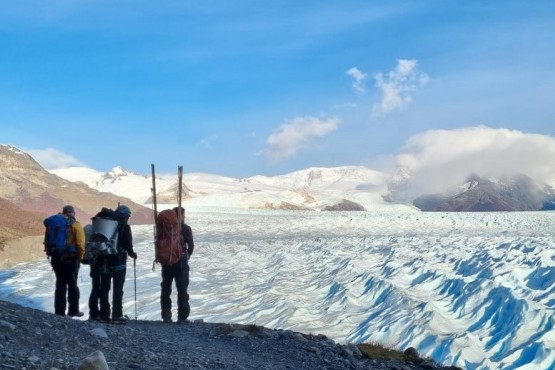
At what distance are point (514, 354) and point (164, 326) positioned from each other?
4046 mm

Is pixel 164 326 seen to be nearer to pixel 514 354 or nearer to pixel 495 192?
pixel 514 354

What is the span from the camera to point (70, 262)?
7312 mm

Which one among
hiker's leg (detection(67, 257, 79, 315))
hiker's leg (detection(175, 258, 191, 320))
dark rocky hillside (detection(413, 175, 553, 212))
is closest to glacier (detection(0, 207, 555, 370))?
hiker's leg (detection(175, 258, 191, 320))

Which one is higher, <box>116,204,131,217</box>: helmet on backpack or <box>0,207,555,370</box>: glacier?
<box>116,204,131,217</box>: helmet on backpack

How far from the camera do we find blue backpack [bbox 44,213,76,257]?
23.7 ft

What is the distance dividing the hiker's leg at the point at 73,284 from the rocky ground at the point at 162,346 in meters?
0.78

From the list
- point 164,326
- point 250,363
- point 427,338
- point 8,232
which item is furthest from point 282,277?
point 8,232

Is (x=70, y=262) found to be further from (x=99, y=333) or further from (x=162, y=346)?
(x=162, y=346)

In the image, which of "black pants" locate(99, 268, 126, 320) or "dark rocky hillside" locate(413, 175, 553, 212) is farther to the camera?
"dark rocky hillside" locate(413, 175, 553, 212)

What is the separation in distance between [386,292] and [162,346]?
20.4 feet

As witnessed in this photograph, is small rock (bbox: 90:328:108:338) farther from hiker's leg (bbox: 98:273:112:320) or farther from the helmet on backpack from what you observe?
the helmet on backpack

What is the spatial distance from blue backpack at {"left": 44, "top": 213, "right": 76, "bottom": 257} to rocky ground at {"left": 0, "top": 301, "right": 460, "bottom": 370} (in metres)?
0.94

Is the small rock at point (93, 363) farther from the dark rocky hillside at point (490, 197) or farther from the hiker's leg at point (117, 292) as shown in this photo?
the dark rocky hillside at point (490, 197)

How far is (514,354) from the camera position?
7465 millimetres
